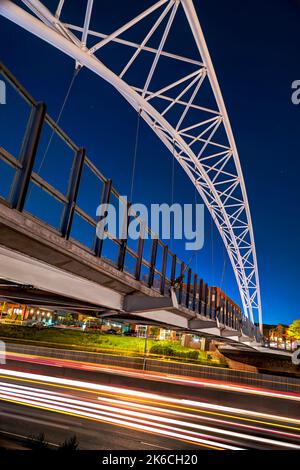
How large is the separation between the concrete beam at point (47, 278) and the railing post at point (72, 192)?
107cm

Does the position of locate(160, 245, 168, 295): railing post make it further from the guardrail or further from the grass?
the grass

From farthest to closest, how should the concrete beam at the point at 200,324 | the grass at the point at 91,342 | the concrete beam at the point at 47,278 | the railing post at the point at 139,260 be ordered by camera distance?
1. the grass at the point at 91,342
2. the concrete beam at the point at 200,324
3. the railing post at the point at 139,260
4. the concrete beam at the point at 47,278

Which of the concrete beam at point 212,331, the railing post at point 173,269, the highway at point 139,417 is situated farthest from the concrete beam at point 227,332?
the railing post at point 173,269

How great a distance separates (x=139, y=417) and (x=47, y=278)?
1116cm

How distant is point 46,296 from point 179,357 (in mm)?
36462

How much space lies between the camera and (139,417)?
52.1 feet

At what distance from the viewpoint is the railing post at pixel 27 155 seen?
227 inches

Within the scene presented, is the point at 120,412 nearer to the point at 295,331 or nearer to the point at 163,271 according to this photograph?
the point at 163,271

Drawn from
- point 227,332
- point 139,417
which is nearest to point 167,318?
point 139,417

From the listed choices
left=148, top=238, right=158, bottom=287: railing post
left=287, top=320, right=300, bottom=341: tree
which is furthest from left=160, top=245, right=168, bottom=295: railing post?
left=287, top=320, right=300, bottom=341: tree

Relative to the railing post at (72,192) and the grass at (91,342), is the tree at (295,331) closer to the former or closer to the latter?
the grass at (91,342)

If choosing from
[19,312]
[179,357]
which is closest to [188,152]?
[179,357]

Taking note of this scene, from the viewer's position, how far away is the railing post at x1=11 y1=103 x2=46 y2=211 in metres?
5.77
